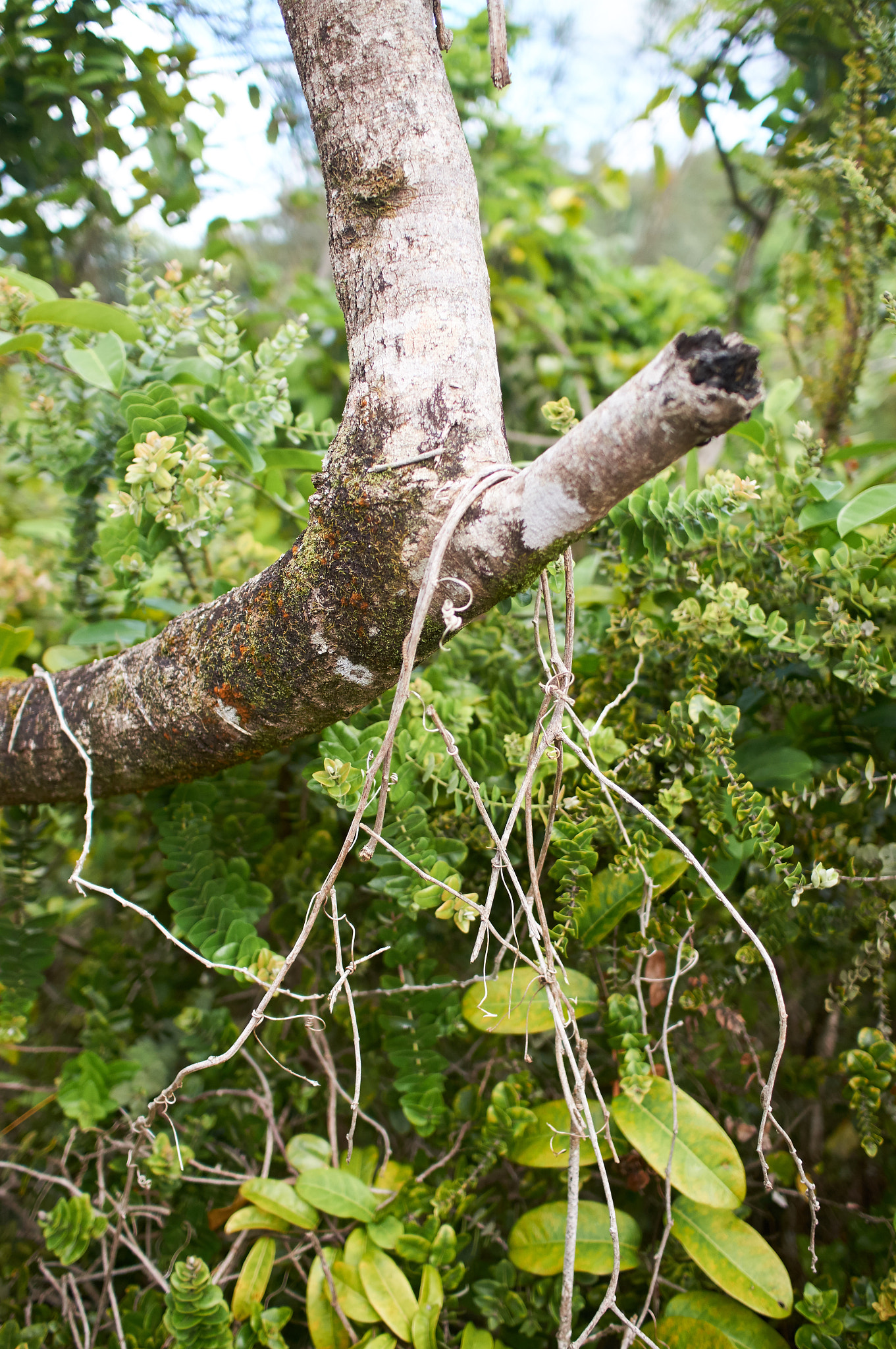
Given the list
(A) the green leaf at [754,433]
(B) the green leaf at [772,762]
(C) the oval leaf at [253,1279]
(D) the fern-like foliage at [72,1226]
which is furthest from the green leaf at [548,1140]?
(A) the green leaf at [754,433]

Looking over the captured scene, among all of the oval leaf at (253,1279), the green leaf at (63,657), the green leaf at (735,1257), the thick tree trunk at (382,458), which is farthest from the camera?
the green leaf at (63,657)

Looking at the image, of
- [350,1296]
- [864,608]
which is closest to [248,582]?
[864,608]

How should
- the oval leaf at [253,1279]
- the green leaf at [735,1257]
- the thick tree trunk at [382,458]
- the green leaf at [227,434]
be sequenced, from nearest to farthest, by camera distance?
the thick tree trunk at [382,458], the green leaf at [735,1257], the oval leaf at [253,1279], the green leaf at [227,434]

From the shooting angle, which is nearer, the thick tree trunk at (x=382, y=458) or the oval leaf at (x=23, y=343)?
the thick tree trunk at (x=382, y=458)

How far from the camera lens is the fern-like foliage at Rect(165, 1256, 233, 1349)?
2.61ft

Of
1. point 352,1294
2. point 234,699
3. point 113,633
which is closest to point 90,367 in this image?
point 113,633

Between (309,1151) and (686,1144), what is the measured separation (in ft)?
1.63

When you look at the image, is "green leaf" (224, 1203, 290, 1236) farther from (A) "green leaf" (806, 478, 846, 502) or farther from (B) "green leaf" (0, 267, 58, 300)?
(B) "green leaf" (0, 267, 58, 300)

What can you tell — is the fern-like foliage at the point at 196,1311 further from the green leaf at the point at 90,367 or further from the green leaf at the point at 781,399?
the green leaf at the point at 781,399

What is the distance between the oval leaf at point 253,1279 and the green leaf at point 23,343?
47.3 inches

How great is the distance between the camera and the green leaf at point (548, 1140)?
847 millimetres

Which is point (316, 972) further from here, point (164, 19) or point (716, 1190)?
point (164, 19)

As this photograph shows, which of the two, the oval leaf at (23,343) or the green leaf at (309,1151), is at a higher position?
the oval leaf at (23,343)

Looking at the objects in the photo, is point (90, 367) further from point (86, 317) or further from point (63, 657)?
point (63, 657)
